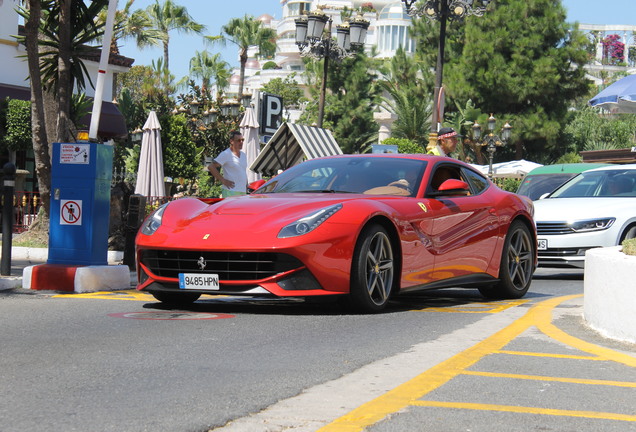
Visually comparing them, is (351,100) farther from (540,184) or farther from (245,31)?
(540,184)

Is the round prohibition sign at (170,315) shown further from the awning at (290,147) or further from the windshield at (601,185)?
the awning at (290,147)

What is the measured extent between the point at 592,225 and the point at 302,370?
9.06m

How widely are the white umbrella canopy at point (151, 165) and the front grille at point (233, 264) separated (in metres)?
16.1

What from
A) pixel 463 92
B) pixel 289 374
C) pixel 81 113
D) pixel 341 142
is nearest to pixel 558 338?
pixel 289 374

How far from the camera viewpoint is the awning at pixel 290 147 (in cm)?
1900

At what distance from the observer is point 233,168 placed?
1404 centimetres

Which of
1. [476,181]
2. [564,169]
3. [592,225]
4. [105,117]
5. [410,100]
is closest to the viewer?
[476,181]

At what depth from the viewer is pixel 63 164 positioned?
10312mm

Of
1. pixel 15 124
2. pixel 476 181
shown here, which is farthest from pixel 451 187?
pixel 15 124

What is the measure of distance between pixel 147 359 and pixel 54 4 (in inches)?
507

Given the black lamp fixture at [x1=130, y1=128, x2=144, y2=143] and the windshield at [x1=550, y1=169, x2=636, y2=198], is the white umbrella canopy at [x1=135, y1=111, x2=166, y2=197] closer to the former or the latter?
the windshield at [x1=550, y1=169, x2=636, y2=198]

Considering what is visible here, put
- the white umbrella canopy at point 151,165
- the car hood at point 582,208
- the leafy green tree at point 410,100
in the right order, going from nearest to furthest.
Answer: the car hood at point 582,208 < the white umbrella canopy at point 151,165 < the leafy green tree at point 410,100

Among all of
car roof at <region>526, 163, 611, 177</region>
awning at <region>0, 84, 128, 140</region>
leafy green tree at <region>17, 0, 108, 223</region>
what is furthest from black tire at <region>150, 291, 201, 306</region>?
awning at <region>0, 84, 128, 140</region>

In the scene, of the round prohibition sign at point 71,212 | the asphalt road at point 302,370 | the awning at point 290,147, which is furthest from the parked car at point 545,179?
the asphalt road at point 302,370
